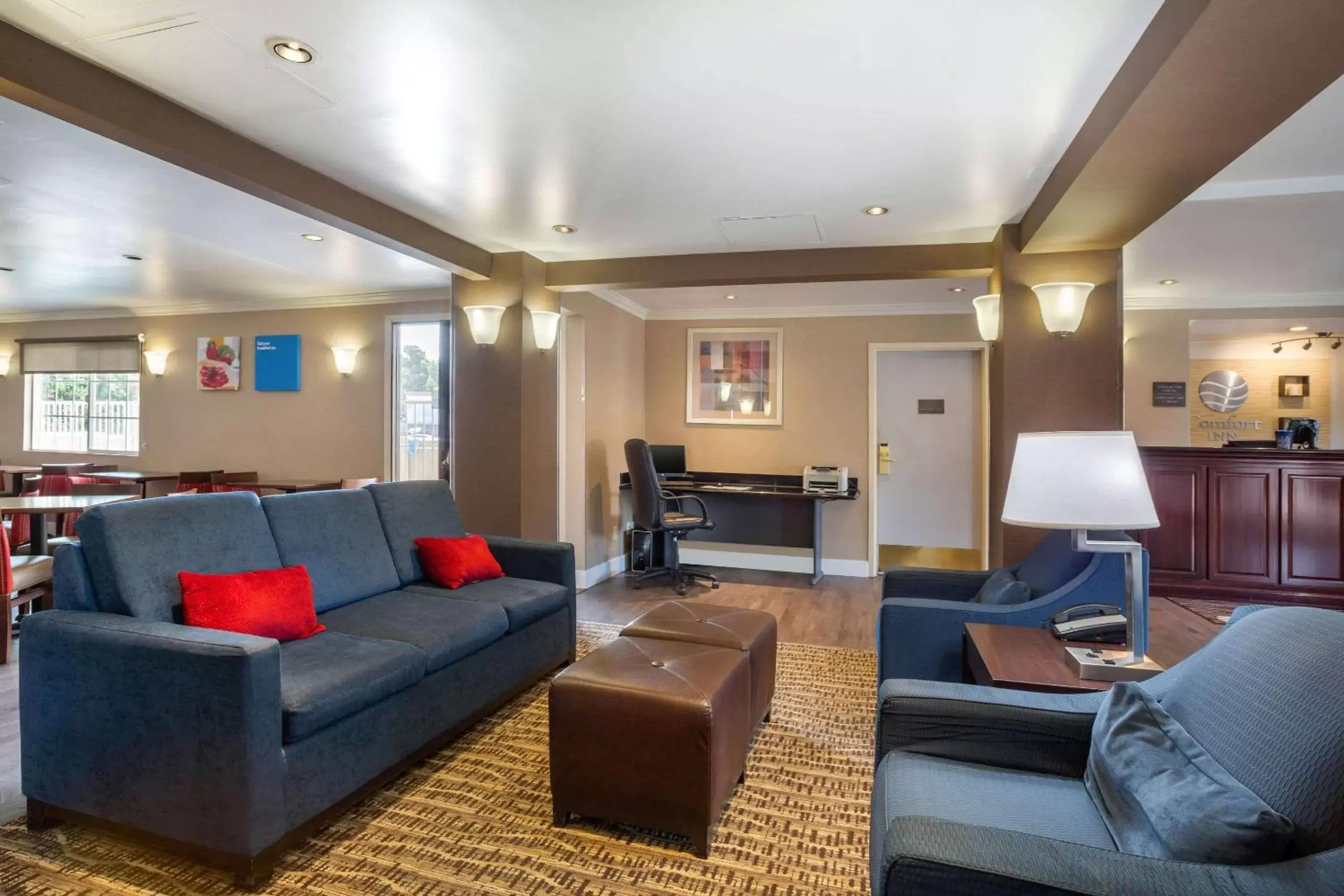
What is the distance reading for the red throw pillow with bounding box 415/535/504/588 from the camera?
337 centimetres

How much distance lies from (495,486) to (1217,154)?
3.83 m

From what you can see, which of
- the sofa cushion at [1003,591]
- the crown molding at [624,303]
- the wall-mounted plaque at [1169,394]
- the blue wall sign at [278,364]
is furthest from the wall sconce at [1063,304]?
the blue wall sign at [278,364]

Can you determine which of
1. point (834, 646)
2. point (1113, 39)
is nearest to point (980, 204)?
point (1113, 39)

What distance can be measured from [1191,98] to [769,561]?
16.0ft

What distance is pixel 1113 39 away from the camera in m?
2.04

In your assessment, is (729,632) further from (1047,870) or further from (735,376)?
(735,376)

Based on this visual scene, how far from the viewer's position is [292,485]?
6117 mm

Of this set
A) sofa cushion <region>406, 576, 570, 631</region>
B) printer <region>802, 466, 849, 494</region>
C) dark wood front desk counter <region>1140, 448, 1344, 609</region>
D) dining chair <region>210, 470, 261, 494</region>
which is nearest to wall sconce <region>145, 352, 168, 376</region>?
dining chair <region>210, 470, 261, 494</region>

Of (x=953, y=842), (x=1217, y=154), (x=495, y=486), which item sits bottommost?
(x=953, y=842)

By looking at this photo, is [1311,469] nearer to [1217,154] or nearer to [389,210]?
[1217,154]

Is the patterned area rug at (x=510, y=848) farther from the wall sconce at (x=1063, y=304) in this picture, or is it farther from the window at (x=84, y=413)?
the window at (x=84, y=413)

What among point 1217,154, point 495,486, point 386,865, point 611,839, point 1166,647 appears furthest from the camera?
point 495,486

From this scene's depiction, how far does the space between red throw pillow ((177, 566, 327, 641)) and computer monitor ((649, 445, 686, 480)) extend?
3973 millimetres

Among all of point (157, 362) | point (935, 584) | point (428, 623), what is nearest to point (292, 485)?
point (157, 362)
